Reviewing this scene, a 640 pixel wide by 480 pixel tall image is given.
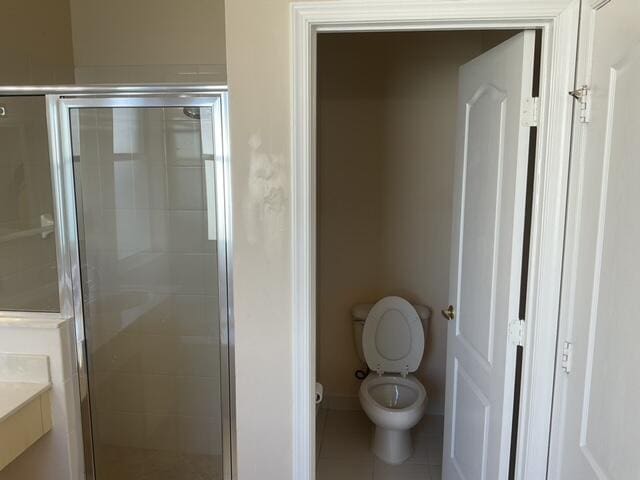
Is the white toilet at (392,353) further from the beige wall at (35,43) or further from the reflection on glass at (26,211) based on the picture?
the beige wall at (35,43)

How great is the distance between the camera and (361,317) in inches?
118

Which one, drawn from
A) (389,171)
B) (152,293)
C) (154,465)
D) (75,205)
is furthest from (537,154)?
(154,465)

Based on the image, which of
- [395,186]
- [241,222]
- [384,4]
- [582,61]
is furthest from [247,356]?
[395,186]

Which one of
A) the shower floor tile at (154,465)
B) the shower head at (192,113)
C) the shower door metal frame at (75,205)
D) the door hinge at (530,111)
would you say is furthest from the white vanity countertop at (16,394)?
the door hinge at (530,111)

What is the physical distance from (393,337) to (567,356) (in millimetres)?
1502

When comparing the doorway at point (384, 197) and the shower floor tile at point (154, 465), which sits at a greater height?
the doorway at point (384, 197)

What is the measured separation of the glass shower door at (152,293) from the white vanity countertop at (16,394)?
376 mm

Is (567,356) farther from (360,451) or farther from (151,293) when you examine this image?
(151,293)

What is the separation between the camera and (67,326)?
2.04 meters

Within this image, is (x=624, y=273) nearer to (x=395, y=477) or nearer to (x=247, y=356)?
(x=247, y=356)

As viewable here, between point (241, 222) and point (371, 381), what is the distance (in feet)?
5.59

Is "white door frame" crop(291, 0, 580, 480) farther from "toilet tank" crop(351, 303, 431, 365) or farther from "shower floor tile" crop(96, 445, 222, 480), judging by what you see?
"toilet tank" crop(351, 303, 431, 365)

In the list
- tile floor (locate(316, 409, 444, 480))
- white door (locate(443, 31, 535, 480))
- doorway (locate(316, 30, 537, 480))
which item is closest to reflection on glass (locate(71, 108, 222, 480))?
tile floor (locate(316, 409, 444, 480))

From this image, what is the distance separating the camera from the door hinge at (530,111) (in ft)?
4.91
